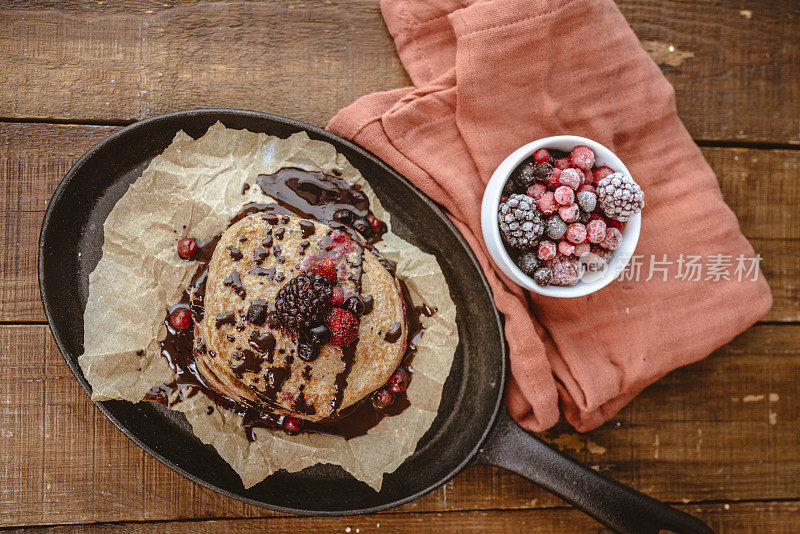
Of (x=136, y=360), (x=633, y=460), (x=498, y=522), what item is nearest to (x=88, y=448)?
(x=136, y=360)

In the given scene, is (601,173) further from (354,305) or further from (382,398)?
(382,398)

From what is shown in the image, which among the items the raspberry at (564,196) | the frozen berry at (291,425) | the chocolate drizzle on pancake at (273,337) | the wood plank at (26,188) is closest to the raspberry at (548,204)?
the raspberry at (564,196)

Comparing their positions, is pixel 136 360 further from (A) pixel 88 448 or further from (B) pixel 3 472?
(B) pixel 3 472

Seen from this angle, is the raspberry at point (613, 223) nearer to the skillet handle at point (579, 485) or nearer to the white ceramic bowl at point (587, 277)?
the white ceramic bowl at point (587, 277)

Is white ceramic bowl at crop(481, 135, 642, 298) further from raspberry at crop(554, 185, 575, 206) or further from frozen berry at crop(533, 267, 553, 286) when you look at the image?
raspberry at crop(554, 185, 575, 206)

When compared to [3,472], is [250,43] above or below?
above
